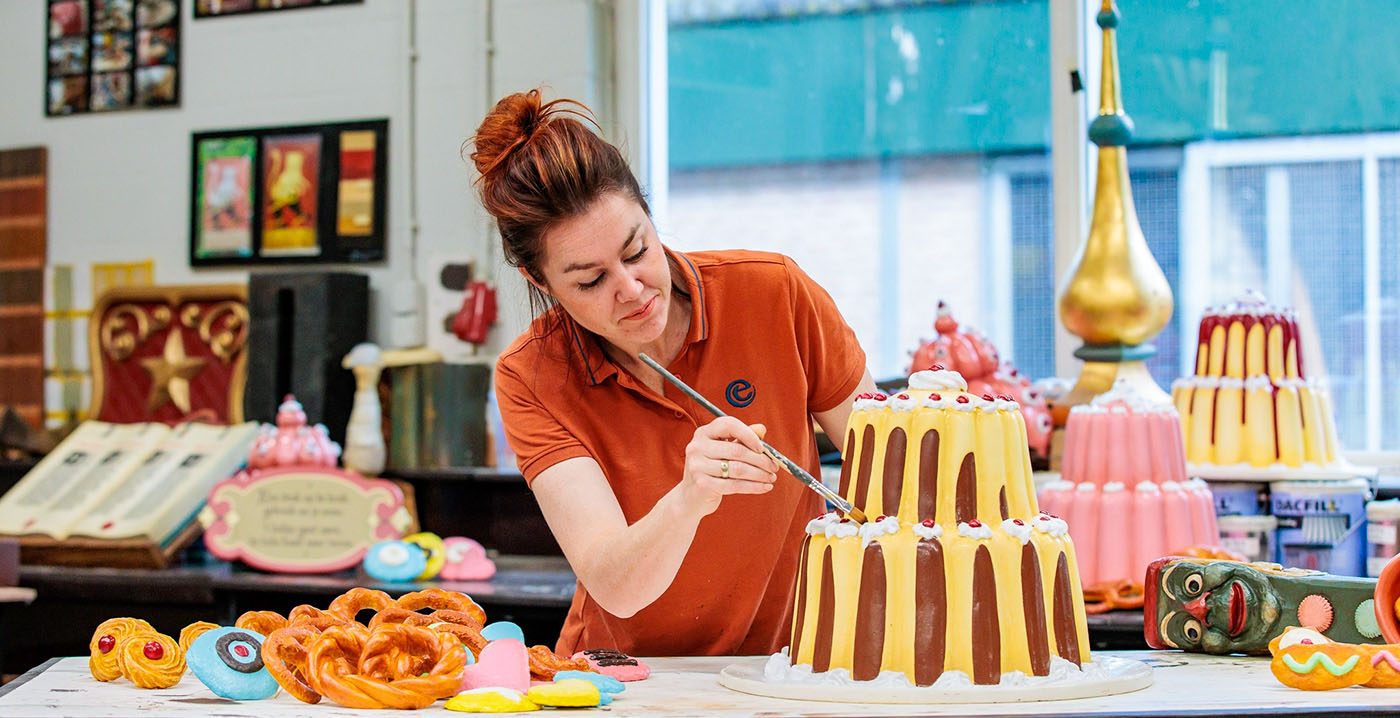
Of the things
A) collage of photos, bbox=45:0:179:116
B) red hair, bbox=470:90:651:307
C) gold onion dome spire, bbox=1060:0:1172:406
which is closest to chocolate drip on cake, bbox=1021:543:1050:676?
red hair, bbox=470:90:651:307

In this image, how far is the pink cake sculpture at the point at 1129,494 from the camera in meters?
2.41

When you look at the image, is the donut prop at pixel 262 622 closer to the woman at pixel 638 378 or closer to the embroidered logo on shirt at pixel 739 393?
the woman at pixel 638 378

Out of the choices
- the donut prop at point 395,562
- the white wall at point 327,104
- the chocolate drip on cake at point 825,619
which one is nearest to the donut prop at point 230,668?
the chocolate drip on cake at point 825,619

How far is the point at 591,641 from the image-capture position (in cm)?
185

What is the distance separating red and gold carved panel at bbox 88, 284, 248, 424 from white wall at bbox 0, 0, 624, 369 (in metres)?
0.11

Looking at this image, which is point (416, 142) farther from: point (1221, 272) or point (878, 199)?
point (1221, 272)

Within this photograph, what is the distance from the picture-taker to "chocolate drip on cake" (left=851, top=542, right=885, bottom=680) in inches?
54.2

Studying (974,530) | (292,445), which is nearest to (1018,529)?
(974,530)

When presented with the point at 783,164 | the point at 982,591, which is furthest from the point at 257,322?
the point at 982,591

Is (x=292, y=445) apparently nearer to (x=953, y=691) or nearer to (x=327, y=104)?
(x=327, y=104)

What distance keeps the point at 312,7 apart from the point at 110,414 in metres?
1.25

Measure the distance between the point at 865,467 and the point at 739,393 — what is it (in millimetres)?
328

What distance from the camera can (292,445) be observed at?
10.9 ft

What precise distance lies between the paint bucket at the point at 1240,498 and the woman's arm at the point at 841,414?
1.08 meters
